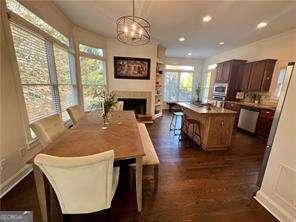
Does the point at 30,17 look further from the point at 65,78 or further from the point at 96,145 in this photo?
the point at 96,145

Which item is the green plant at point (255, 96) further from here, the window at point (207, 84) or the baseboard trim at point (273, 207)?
the baseboard trim at point (273, 207)

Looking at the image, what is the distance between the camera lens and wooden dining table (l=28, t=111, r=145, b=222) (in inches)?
54.7

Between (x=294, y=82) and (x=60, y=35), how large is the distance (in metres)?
4.31

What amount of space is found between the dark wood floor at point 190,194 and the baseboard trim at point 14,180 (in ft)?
0.21

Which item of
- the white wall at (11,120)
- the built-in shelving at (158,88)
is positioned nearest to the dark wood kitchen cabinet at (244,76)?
the built-in shelving at (158,88)

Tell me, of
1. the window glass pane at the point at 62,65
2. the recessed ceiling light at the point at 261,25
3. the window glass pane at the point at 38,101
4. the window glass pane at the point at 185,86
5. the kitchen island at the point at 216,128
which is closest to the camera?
the window glass pane at the point at 38,101

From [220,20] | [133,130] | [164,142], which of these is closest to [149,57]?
[220,20]

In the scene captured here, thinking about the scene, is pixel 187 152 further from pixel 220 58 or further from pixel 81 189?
pixel 220 58

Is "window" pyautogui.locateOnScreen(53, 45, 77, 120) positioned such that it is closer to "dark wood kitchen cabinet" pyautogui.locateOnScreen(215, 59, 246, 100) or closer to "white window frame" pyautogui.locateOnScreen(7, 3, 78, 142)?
"white window frame" pyautogui.locateOnScreen(7, 3, 78, 142)

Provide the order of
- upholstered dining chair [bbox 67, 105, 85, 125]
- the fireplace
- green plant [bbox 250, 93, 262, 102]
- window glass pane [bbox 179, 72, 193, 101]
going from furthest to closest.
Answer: window glass pane [bbox 179, 72, 193, 101] < the fireplace < green plant [bbox 250, 93, 262, 102] < upholstered dining chair [bbox 67, 105, 85, 125]

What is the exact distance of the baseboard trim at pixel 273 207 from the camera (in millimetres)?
1619

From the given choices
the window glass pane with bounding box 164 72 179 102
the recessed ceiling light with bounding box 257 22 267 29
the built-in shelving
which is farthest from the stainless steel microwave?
the window glass pane with bounding box 164 72 179 102

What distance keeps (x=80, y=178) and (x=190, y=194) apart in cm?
150

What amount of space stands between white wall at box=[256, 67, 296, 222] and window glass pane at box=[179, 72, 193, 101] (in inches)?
293
